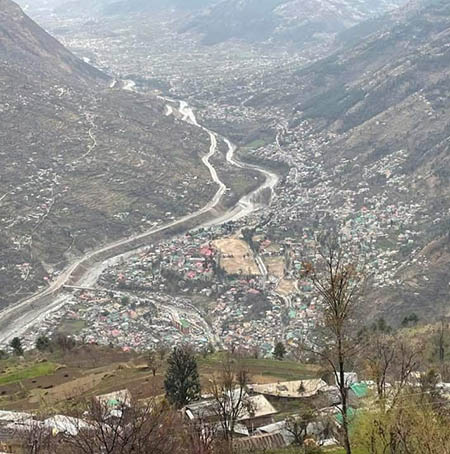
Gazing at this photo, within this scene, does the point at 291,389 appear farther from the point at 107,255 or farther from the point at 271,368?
the point at 107,255

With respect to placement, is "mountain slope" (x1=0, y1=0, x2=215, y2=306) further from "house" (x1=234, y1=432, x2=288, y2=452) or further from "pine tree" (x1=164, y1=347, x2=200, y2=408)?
"house" (x1=234, y1=432, x2=288, y2=452)

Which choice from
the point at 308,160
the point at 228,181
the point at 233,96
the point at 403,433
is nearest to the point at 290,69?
the point at 233,96

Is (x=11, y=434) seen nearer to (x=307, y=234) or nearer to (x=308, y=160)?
(x=307, y=234)

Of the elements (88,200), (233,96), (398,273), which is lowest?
(398,273)

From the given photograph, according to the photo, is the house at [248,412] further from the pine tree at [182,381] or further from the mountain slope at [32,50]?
the mountain slope at [32,50]

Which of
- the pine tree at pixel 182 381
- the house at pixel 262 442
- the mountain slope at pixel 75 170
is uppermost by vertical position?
the mountain slope at pixel 75 170

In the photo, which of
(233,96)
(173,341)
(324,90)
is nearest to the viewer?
(173,341)

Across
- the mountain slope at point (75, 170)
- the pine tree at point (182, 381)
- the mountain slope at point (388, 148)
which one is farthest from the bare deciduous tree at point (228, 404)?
the mountain slope at point (75, 170)
